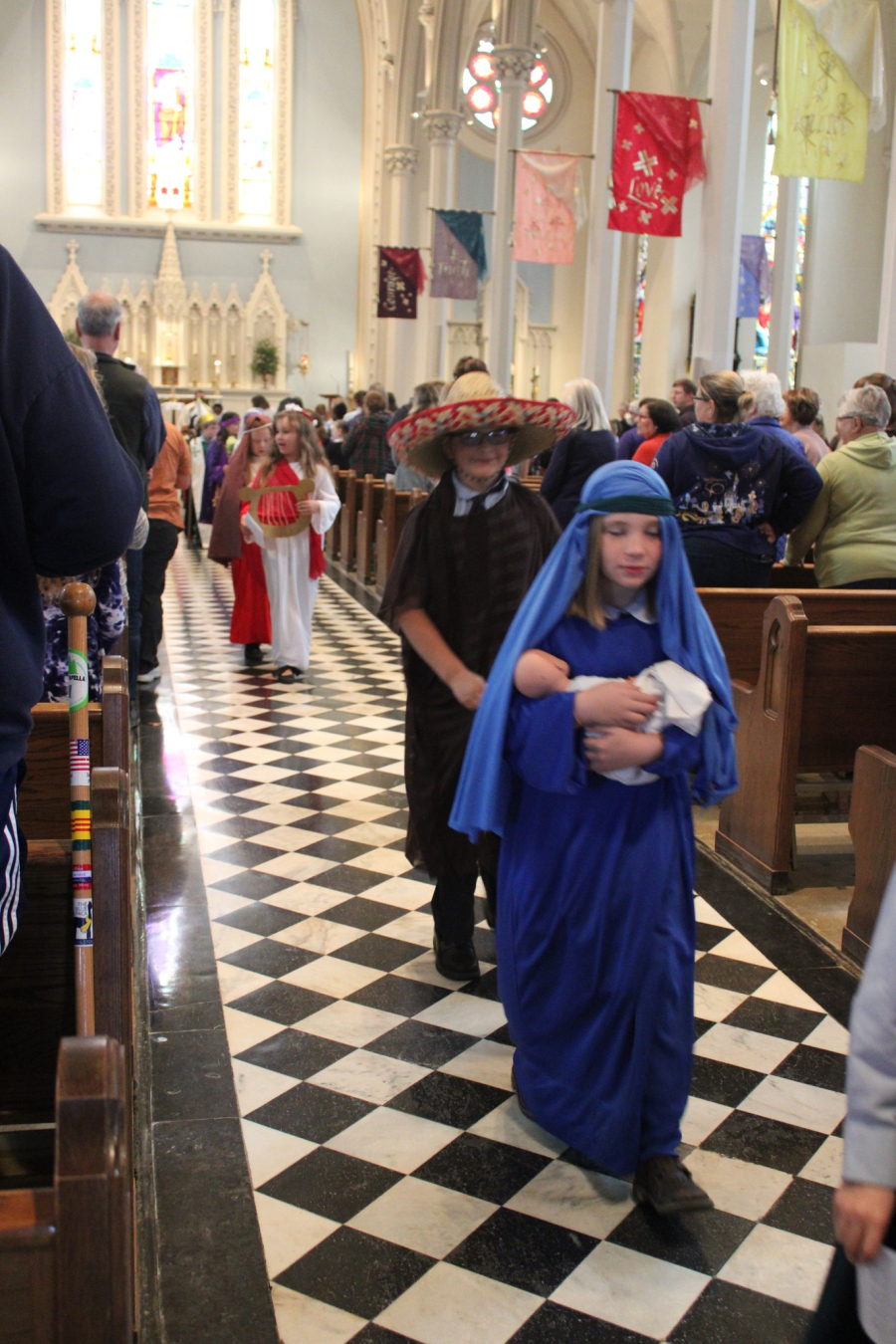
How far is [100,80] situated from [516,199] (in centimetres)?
1598

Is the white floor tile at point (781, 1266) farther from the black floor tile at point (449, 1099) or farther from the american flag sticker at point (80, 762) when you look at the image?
the american flag sticker at point (80, 762)

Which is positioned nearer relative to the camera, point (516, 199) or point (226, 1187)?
point (226, 1187)

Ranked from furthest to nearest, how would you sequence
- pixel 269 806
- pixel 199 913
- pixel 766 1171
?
pixel 269 806 → pixel 199 913 → pixel 766 1171

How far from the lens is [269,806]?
5465 mm

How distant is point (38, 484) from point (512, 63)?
15.4 meters

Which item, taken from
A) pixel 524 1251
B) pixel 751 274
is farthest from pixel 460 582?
pixel 751 274

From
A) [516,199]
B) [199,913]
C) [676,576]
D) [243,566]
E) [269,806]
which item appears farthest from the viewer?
[516,199]

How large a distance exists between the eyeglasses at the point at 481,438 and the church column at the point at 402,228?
20162 millimetres

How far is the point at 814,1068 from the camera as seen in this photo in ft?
10.8

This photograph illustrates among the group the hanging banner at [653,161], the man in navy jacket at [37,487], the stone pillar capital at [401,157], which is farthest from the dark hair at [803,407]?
the stone pillar capital at [401,157]

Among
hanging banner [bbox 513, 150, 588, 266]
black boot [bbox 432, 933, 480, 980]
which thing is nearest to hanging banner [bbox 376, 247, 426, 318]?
hanging banner [bbox 513, 150, 588, 266]

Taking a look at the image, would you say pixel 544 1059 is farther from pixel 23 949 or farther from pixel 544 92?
pixel 544 92

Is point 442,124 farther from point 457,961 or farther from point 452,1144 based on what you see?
point 452,1144

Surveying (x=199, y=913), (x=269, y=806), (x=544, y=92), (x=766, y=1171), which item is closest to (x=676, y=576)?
(x=766, y=1171)
